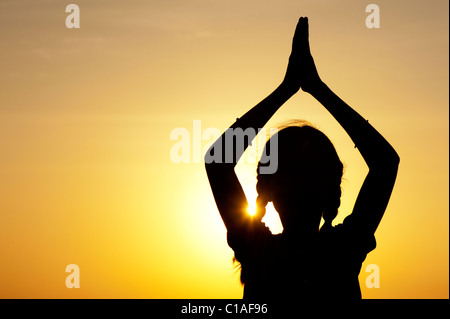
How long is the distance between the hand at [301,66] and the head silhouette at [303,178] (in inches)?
13.0

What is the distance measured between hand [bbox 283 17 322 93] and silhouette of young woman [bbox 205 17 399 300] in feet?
0.92

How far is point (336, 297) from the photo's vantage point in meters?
3.58

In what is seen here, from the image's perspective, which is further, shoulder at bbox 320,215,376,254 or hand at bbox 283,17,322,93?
hand at bbox 283,17,322,93

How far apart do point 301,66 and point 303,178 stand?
807 mm

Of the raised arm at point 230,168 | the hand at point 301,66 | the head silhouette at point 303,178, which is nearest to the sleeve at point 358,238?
the head silhouette at point 303,178

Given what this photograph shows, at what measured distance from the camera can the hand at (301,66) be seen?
389 centimetres

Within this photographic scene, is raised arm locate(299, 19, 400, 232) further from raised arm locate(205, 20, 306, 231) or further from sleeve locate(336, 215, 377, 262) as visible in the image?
raised arm locate(205, 20, 306, 231)

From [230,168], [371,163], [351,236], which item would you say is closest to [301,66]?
[371,163]

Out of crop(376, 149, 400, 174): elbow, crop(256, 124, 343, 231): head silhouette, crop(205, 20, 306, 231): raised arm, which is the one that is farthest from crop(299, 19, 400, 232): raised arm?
crop(205, 20, 306, 231): raised arm

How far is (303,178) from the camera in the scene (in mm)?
3604

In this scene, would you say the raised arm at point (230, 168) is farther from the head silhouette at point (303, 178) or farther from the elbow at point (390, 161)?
the elbow at point (390, 161)

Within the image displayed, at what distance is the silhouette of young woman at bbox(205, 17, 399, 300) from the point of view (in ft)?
11.8
